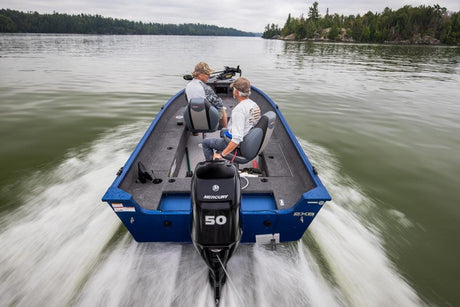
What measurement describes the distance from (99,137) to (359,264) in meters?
6.77

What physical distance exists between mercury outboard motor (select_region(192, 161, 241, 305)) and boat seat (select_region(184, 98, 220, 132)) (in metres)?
2.00

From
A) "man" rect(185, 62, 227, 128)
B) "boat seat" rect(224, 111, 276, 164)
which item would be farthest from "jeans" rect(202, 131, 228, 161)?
"man" rect(185, 62, 227, 128)

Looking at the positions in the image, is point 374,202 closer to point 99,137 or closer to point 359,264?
point 359,264

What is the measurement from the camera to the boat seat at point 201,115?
390 centimetres

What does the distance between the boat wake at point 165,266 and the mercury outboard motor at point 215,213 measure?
74 cm

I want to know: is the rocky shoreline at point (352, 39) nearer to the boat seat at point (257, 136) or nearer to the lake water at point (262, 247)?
the lake water at point (262, 247)

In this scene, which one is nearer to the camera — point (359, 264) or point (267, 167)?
point (359, 264)

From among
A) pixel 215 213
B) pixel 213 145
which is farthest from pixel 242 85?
pixel 215 213

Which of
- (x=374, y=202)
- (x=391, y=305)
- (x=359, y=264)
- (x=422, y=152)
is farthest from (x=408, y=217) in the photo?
(x=422, y=152)

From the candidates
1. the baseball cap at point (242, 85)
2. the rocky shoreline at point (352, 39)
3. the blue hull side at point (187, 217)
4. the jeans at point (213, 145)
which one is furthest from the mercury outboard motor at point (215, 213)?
the rocky shoreline at point (352, 39)

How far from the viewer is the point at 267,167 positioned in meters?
3.66

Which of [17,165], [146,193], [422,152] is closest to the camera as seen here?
[146,193]

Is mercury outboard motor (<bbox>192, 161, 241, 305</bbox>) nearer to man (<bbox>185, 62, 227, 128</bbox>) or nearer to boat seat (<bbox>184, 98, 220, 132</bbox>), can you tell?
boat seat (<bbox>184, 98, 220, 132</bbox>)

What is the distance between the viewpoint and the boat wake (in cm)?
251
